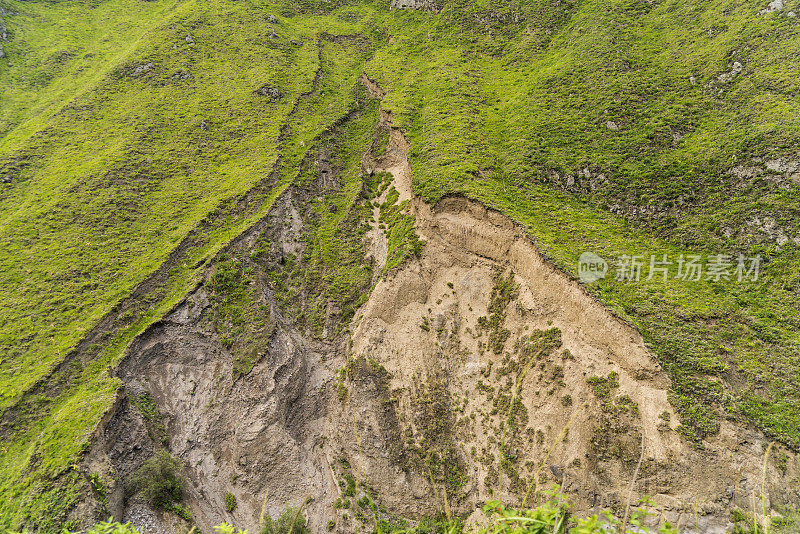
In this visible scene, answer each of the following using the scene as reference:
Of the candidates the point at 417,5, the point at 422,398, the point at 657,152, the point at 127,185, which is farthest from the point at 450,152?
the point at 417,5

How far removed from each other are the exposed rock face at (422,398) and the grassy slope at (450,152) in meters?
1.95

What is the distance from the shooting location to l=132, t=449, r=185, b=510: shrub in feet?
77.4

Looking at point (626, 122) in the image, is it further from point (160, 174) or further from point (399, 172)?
point (160, 174)

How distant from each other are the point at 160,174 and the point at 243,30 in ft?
83.1

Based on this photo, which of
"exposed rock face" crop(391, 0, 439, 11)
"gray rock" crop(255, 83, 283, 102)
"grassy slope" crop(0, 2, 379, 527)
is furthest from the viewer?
"exposed rock face" crop(391, 0, 439, 11)

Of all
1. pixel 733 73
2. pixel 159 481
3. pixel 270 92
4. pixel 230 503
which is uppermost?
pixel 270 92

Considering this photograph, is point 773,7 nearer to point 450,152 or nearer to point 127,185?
point 450,152

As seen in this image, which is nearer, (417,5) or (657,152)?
(657,152)

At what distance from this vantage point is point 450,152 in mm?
31609

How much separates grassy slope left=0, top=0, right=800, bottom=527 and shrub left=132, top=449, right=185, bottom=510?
12.1ft

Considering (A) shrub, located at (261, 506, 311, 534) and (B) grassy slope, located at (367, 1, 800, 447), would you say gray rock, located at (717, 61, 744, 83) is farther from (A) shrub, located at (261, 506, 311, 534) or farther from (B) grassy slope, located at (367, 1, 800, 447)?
(A) shrub, located at (261, 506, 311, 534)
